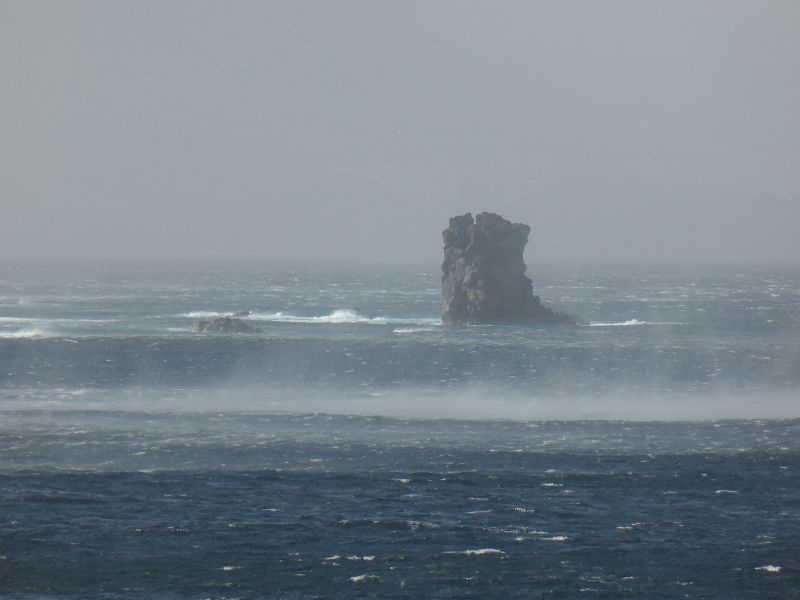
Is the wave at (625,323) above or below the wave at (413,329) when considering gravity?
above

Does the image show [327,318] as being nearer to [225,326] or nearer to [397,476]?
[225,326]

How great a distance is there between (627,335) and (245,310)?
66.8 m

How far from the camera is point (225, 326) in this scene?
139 meters

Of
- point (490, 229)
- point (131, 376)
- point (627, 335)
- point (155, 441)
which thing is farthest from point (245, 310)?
point (155, 441)

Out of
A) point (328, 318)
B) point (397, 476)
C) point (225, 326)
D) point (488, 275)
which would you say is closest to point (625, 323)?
point (488, 275)

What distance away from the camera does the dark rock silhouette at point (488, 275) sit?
475 feet

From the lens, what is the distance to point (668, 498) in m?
50.9

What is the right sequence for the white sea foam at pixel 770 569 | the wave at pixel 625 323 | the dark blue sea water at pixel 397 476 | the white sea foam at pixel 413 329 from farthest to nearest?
1. the wave at pixel 625 323
2. the white sea foam at pixel 413 329
3. the white sea foam at pixel 770 569
4. the dark blue sea water at pixel 397 476

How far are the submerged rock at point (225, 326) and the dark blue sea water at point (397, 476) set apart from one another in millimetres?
24466

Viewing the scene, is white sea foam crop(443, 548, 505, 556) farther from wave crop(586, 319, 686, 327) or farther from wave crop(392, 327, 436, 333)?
wave crop(586, 319, 686, 327)

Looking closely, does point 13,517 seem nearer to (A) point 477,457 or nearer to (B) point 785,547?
(A) point 477,457

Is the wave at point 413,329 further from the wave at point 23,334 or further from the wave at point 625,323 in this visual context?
the wave at point 23,334

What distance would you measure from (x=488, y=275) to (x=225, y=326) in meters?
31.6

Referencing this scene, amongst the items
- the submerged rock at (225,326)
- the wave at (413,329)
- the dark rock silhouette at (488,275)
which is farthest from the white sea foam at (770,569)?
the dark rock silhouette at (488,275)
